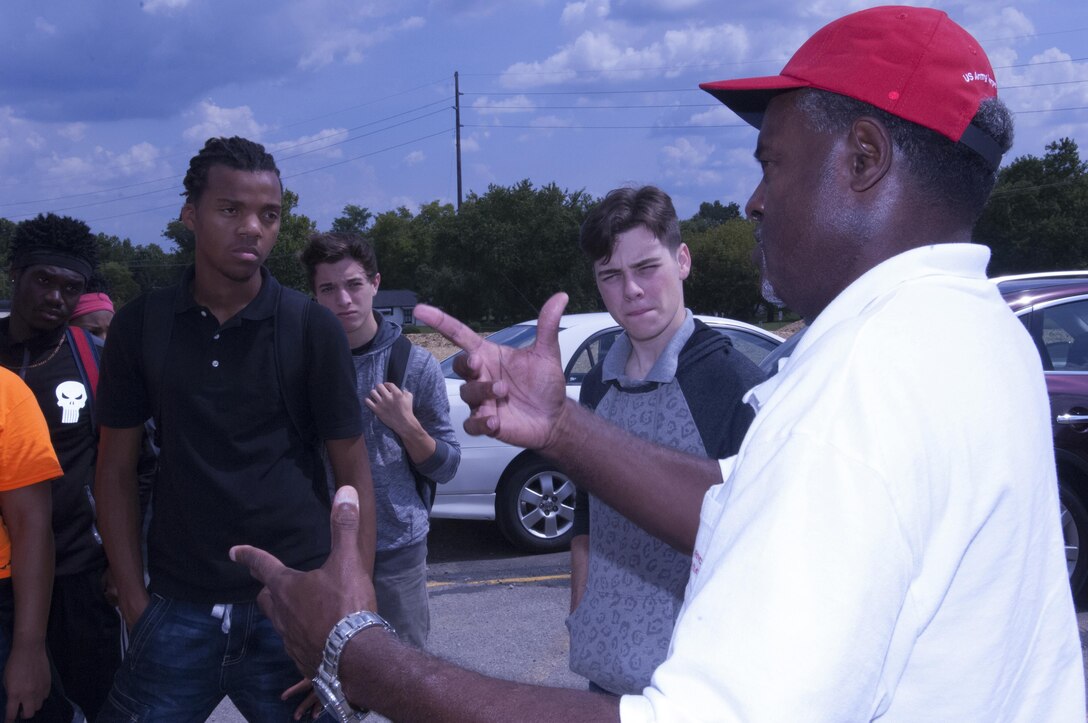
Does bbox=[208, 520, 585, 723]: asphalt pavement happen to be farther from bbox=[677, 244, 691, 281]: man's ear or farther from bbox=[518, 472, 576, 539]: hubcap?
bbox=[677, 244, 691, 281]: man's ear

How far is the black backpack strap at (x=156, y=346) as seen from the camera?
2.46 m

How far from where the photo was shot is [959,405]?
87cm

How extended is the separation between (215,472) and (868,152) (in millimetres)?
1911

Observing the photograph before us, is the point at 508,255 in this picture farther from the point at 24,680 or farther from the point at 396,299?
the point at 24,680

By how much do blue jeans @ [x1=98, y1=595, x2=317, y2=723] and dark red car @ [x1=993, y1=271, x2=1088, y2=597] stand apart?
4391 millimetres

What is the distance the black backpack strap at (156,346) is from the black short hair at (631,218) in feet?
4.20

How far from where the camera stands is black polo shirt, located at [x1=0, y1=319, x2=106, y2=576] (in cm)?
293

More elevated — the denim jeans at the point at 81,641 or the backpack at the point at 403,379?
the backpack at the point at 403,379

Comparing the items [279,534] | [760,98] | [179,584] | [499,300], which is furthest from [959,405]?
[499,300]

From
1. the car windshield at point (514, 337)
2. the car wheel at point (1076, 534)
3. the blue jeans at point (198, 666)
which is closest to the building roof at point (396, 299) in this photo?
the car windshield at point (514, 337)

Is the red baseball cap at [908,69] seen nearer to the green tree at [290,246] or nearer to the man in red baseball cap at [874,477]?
the man in red baseball cap at [874,477]

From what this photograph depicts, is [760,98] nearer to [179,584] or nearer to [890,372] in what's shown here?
[890,372]

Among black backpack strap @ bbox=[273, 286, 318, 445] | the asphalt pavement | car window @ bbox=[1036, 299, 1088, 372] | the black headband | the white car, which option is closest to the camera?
black backpack strap @ bbox=[273, 286, 318, 445]

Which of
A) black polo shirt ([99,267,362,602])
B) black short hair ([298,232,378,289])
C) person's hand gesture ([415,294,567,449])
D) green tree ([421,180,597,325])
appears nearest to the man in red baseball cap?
person's hand gesture ([415,294,567,449])
